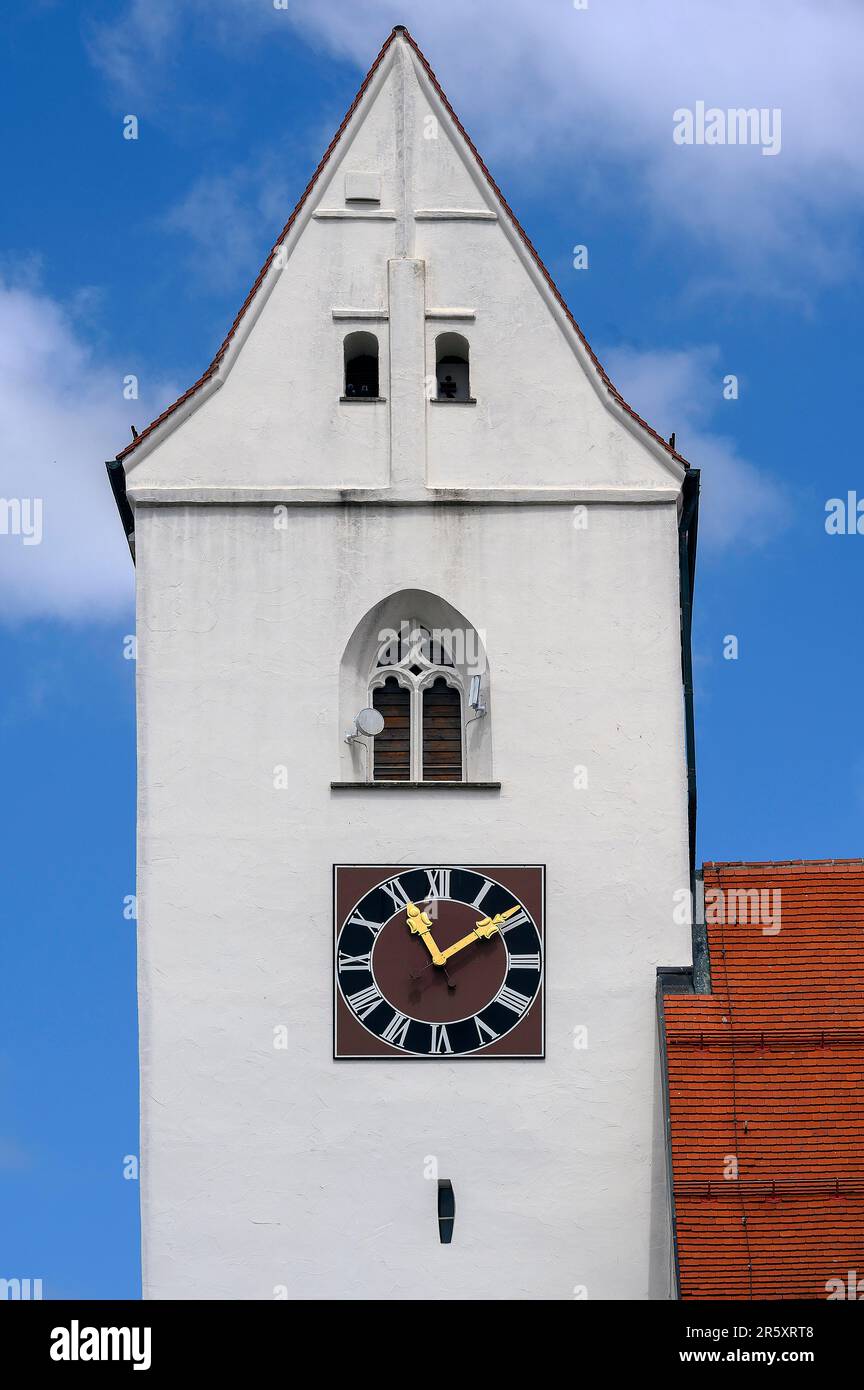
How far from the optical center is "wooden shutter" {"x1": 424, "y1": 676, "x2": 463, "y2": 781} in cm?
2933

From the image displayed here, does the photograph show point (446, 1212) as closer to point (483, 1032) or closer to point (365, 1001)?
point (483, 1032)

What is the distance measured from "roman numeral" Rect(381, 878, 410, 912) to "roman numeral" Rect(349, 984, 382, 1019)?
797mm

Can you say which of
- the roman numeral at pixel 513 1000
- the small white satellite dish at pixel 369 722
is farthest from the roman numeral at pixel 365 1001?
the small white satellite dish at pixel 369 722

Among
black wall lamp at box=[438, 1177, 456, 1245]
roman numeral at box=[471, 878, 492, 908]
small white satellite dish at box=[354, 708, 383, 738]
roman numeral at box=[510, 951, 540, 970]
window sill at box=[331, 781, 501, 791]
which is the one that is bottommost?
black wall lamp at box=[438, 1177, 456, 1245]

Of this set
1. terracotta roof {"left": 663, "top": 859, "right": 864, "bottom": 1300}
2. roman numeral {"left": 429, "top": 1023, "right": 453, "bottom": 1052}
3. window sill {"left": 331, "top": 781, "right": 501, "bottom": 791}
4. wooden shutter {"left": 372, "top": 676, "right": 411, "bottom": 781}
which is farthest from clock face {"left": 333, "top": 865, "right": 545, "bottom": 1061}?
terracotta roof {"left": 663, "top": 859, "right": 864, "bottom": 1300}

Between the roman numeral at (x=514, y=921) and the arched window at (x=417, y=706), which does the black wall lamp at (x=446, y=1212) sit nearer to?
the roman numeral at (x=514, y=921)

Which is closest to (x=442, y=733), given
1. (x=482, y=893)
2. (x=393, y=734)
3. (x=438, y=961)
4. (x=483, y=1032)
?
(x=393, y=734)

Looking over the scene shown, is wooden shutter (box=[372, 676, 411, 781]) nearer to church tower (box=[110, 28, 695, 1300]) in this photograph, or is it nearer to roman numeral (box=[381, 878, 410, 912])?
church tower (box=[110, 28, 695, 1300])

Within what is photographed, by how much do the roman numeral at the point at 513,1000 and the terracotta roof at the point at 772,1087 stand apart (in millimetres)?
1283

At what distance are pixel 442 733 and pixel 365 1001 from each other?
274 centimetres

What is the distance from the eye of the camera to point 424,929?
93.4ft

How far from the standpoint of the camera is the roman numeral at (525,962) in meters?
28.5
